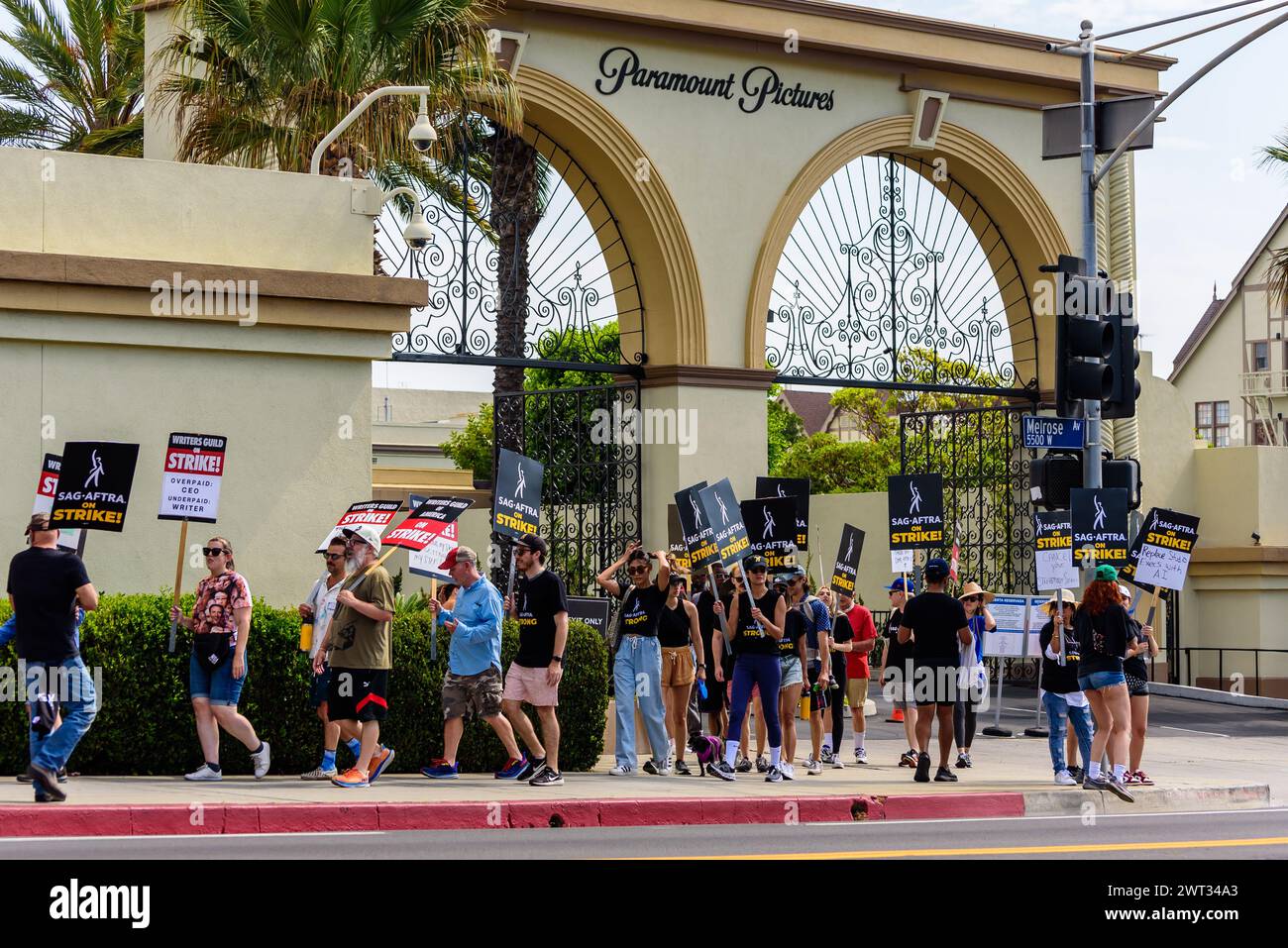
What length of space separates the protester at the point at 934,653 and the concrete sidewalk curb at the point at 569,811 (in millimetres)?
1090

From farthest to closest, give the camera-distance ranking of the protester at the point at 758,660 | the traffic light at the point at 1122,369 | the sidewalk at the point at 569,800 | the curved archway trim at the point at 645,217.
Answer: the curved archway trim at the point at 645,217
the traffic light at the point at 1122,369
the protester at the point at 758,660
the sidewalk at the point at 569,800

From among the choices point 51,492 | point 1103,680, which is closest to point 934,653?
point 1103,680

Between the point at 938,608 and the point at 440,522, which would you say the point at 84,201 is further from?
the point at 938,608

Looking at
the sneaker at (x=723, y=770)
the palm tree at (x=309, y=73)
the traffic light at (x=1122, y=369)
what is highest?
the palm tree at (x=309, y=73)

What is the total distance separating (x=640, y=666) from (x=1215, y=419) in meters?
52.2

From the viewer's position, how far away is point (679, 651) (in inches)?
602

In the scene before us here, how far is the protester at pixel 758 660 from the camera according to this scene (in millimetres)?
14773

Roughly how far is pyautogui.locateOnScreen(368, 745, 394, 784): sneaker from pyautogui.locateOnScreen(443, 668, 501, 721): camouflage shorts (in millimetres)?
580

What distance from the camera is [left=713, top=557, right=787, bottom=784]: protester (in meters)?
14.8

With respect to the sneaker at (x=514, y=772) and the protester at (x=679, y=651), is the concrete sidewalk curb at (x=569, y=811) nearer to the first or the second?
the sneaker at (x=514, y=772)

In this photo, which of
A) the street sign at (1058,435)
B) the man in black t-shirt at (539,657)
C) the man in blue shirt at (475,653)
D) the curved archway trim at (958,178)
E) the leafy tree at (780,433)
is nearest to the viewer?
the man in blue shirt at (475,653)

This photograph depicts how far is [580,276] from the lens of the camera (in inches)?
918

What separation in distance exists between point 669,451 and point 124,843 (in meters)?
13.4

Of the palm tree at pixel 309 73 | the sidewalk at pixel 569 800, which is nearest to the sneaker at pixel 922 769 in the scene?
the sidewalk at pixel 569 800
